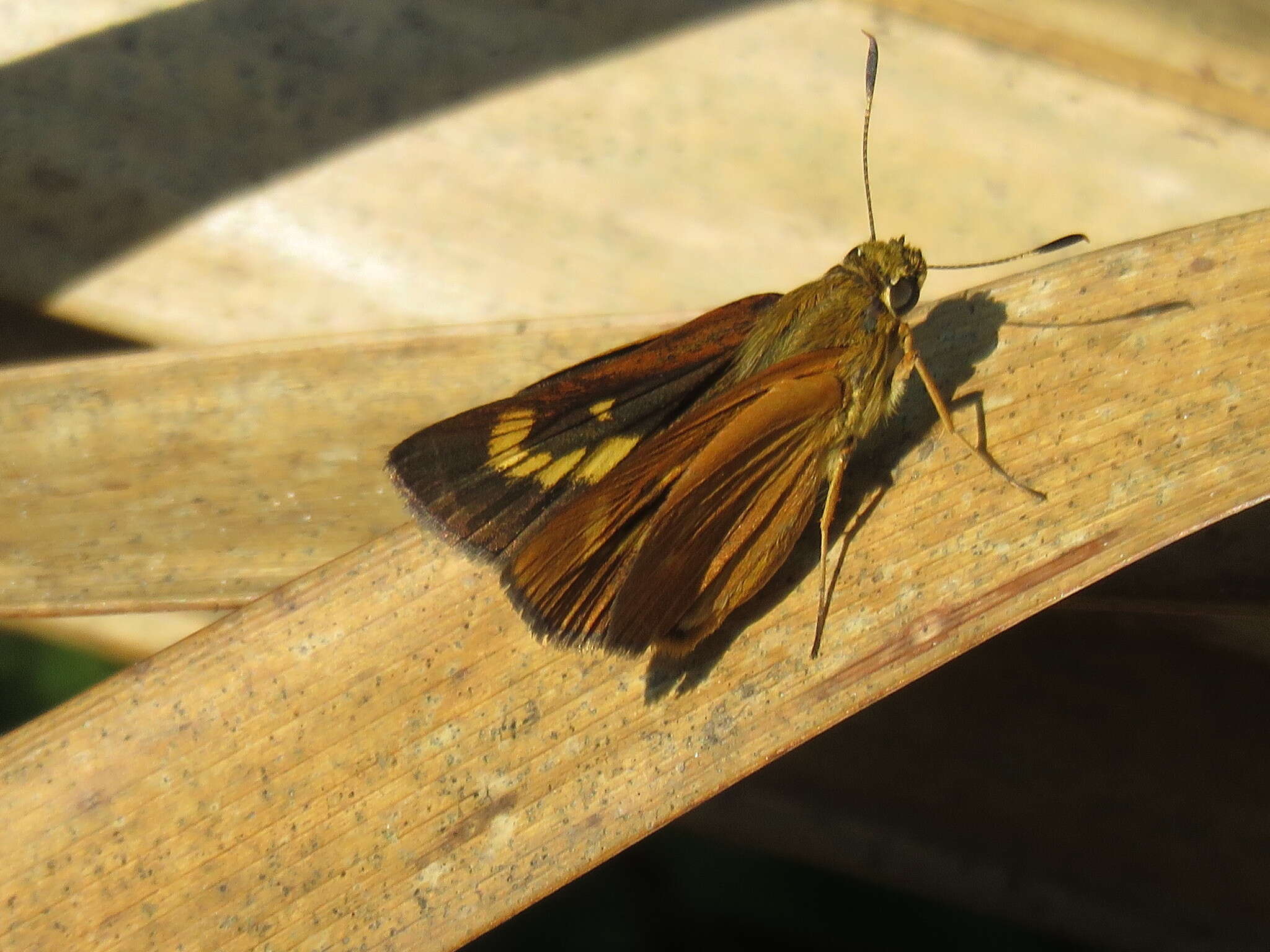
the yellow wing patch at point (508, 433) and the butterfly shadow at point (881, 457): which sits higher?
the yellow wing patch at point (508, 433)

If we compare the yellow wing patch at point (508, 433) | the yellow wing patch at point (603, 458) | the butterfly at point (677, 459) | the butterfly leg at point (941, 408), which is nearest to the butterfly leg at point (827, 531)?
the butterfly at point (677, 459)

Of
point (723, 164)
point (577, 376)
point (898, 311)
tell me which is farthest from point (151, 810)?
point (723, 164)

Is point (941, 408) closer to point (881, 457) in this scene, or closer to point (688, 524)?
point (881, 457)

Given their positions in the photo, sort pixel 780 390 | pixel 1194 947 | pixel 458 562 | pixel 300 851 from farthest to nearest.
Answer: pixel 1194 947 → pixel 780 390 → pixel 458 562 → pixel 300 851

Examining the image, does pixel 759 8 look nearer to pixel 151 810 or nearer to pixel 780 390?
pixel 780 390

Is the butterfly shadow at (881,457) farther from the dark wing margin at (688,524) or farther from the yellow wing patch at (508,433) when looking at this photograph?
the yellow wing patch at (508,433)
